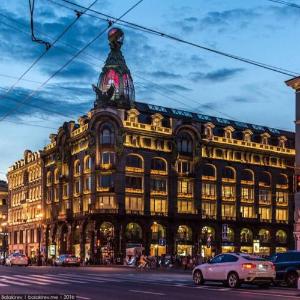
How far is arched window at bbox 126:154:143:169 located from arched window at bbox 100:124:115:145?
361 centimetres

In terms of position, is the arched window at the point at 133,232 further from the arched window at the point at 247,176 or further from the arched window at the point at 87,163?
the arched window at the point at 247,176

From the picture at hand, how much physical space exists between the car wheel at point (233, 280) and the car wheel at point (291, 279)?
13.5 feet

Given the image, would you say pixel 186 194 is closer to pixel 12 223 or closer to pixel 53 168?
pixel 53 168

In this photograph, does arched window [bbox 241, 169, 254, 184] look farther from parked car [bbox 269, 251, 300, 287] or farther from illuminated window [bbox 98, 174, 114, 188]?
parked car [bbox 269, 251, 300, 287]

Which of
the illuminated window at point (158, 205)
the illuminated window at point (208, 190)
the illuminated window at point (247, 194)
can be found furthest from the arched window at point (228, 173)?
the illuminated window at point (158, 205)

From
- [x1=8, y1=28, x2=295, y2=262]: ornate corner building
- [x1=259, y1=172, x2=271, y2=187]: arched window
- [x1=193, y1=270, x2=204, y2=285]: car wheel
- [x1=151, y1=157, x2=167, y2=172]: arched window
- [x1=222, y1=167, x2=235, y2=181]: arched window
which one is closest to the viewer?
[x1=193, y1=270, x2=204, y2=285]: car wheel

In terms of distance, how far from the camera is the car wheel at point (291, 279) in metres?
30.6

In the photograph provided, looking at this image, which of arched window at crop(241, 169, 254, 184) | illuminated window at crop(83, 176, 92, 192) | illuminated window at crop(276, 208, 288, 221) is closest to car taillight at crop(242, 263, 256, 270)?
illuminated window at crop(83, 176, 92, 192)

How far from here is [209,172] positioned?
109 meters

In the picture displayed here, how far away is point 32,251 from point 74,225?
21.6 meters

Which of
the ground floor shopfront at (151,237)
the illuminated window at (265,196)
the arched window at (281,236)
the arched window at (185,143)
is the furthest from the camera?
the arched window at (281,236)

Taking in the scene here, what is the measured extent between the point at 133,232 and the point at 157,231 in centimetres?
452

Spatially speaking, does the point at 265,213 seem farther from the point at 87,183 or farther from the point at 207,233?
the point at 87,183

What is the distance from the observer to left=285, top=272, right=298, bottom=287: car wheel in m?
30.6
